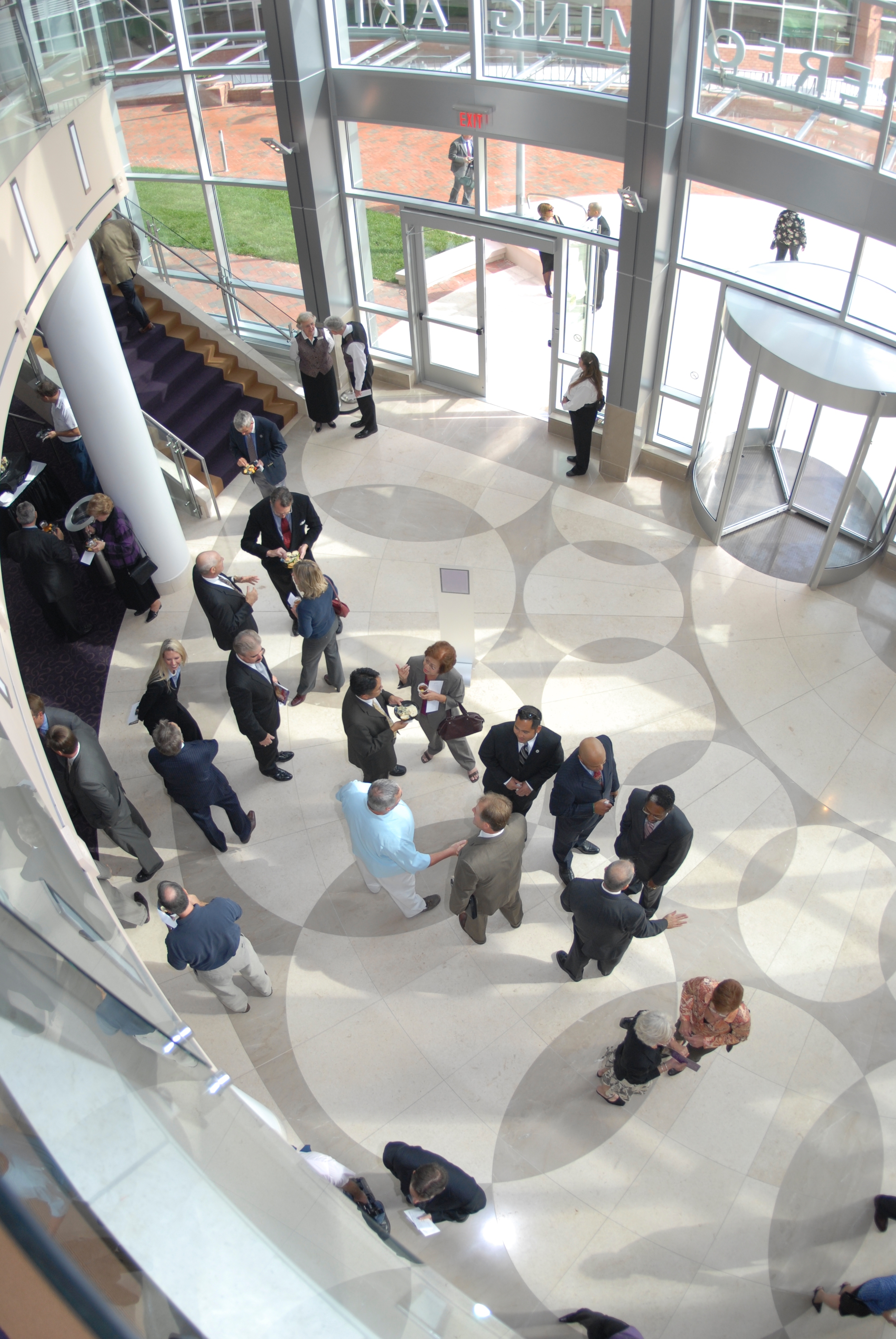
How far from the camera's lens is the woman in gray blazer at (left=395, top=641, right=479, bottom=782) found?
6.67m

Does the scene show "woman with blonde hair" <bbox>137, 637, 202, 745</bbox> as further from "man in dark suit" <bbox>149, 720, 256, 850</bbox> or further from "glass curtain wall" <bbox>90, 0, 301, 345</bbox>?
"glass curtain wall" <bbox>90, 0, 301, 345</bbox>

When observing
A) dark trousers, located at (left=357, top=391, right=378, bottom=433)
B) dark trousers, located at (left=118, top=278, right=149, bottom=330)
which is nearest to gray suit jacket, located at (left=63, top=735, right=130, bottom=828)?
dark trousers, located at (left=357, top=391, right=378, bottom=433)

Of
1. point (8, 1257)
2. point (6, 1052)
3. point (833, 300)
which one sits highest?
point (8, 1257)

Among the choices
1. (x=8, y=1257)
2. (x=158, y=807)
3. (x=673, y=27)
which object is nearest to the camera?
(x=8, y=1257)

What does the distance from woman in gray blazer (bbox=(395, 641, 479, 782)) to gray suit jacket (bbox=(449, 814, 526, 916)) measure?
1406 mm

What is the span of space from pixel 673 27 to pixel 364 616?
20.0 feet

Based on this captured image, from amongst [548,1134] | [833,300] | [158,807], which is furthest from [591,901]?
[833,300]

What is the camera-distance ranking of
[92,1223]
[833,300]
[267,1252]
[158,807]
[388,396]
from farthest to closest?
1. [388,396]
2. [833,300]
3. [158,807]
4. [267,1252]
5. [92,1223]

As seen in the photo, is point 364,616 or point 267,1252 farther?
point 364,616

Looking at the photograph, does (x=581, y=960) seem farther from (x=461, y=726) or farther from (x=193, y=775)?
(x=193, y=775)

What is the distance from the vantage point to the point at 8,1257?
118 centimetres

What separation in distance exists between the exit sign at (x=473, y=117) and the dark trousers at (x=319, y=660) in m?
6.03

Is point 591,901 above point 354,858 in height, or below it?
above

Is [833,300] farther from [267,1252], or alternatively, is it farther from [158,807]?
[267,1252]
